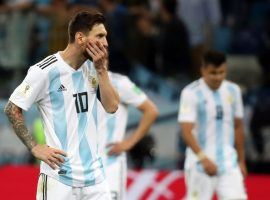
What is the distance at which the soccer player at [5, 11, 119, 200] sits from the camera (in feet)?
20.9

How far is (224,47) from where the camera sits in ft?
41.1

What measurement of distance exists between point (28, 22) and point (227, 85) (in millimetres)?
3590

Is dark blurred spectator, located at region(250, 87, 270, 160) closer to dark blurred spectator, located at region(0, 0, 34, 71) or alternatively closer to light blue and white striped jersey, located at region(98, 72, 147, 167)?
dark blurred spectator, located at region(0, 0, 34, 71)

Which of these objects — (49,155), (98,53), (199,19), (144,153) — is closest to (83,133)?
(49,155)

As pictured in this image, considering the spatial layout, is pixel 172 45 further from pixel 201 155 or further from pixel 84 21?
pixel 84 21

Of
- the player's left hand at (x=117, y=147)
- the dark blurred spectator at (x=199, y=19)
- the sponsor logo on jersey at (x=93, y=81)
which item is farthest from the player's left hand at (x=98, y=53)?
the dark blurred spectator at (x=199, y=19)

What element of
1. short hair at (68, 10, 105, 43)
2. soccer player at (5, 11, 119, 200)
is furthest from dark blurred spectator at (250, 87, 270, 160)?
short hair at (68, 10, 105, 43)

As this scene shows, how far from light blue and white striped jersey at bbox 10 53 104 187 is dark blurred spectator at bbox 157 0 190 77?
5.75 m

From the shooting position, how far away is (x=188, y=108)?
909 centimetres

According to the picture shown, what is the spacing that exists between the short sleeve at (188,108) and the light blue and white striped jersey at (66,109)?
2.68 m

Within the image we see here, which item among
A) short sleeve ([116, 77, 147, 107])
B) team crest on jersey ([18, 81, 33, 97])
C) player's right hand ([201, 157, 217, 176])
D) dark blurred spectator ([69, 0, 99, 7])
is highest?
dark blurred spectator ([69, 0, 99, 7])

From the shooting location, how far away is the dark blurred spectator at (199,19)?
1238cm

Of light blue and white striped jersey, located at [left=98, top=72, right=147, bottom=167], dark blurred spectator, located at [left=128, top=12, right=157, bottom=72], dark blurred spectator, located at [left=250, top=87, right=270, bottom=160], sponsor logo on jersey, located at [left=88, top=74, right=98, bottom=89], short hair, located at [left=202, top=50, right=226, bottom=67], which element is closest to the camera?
sponsor logo on jersey, located at [left=88, top=74, right=98, bottom=89]

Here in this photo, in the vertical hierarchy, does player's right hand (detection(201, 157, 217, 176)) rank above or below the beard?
below
